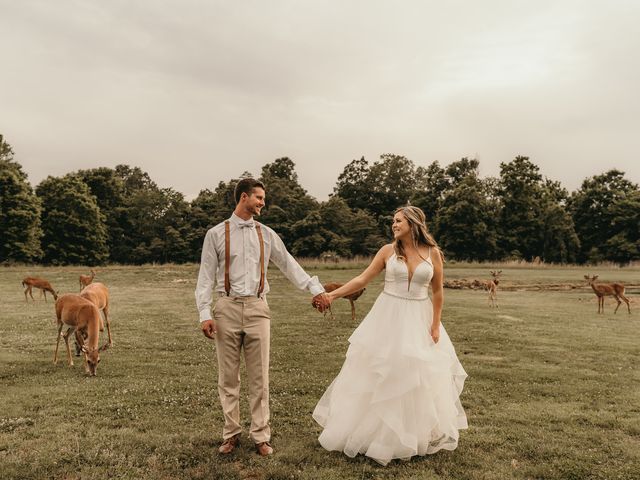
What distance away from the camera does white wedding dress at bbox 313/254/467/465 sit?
213 inches

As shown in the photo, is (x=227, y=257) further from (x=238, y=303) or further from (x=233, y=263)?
(x=238, y=303)

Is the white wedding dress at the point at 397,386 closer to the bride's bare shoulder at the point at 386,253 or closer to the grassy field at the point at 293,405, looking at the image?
the bride's bare shoulder at the point at 386,253

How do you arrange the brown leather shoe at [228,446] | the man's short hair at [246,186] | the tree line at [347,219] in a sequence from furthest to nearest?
1. the tree line at [347,219]
2. the brown leather shoe at [228,446]
3. the man's short hair at [246,186]

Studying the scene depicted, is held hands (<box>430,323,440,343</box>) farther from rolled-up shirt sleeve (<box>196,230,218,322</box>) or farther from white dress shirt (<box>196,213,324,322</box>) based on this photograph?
rolled-up shirt sleeve (<box>196,230,218,322</box>)

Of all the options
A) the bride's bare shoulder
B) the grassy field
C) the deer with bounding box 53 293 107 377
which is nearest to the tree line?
the grassy field

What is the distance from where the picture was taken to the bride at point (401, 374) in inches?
214

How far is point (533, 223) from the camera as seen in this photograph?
232 feet

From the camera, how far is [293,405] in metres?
7.69

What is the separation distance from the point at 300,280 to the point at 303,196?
7387 cm

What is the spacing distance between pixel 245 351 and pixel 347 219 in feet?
220

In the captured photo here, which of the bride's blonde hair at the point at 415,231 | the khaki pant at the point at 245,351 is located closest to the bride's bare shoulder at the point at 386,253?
the bride's blonde hair at the point at 415,231

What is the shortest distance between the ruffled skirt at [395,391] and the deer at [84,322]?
17.4ft

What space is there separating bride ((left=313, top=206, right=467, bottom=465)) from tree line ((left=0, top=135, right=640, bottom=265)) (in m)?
58.1

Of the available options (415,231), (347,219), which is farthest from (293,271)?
(347,219)
